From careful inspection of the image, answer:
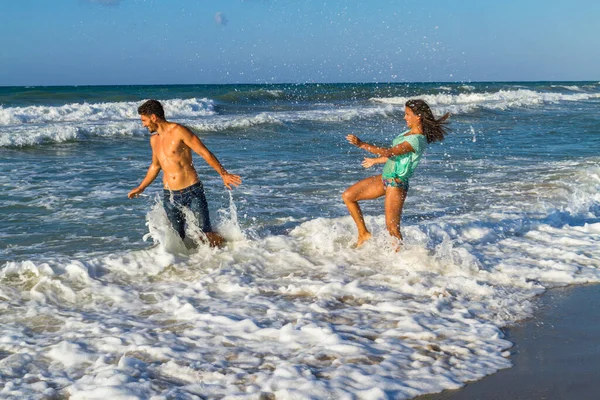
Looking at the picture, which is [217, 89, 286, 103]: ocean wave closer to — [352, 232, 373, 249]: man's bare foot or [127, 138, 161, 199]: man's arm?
[127, 138, 161, 199]: man's arm

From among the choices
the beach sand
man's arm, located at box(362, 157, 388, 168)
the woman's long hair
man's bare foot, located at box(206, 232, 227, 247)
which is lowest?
the beach sand

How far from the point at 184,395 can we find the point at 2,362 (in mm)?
1436

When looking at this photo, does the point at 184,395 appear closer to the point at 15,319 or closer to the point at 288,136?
the point at 15,319

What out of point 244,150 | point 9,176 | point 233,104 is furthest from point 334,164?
point 233,104

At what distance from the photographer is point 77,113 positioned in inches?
1067

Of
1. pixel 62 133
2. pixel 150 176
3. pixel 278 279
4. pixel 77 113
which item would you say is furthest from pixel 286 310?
pixel 77 113

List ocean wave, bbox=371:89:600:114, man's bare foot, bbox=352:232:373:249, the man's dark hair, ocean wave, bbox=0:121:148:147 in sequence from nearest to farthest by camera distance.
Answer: the man's dark hair, man's bare foot, bbox=352:232:373:249, ocean wave, bbox=0:121:148:147, ocean wave, bbox=371:89:600:114

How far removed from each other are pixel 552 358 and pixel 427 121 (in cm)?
283

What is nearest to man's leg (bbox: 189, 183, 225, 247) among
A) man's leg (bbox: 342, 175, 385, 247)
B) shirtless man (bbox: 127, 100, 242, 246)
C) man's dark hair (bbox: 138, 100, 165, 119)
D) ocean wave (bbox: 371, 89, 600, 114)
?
shirtless man (bbox: 127, 100, 242, 246)

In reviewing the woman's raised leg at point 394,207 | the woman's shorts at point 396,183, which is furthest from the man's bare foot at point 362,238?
the woman's shorts at point 396,183

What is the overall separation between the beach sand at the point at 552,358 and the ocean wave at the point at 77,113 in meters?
22.4

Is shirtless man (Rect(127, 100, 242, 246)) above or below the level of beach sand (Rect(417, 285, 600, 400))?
above

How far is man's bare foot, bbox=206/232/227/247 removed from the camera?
7.27 metres

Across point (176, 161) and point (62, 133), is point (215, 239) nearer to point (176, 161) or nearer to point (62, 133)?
point (176, 161)
